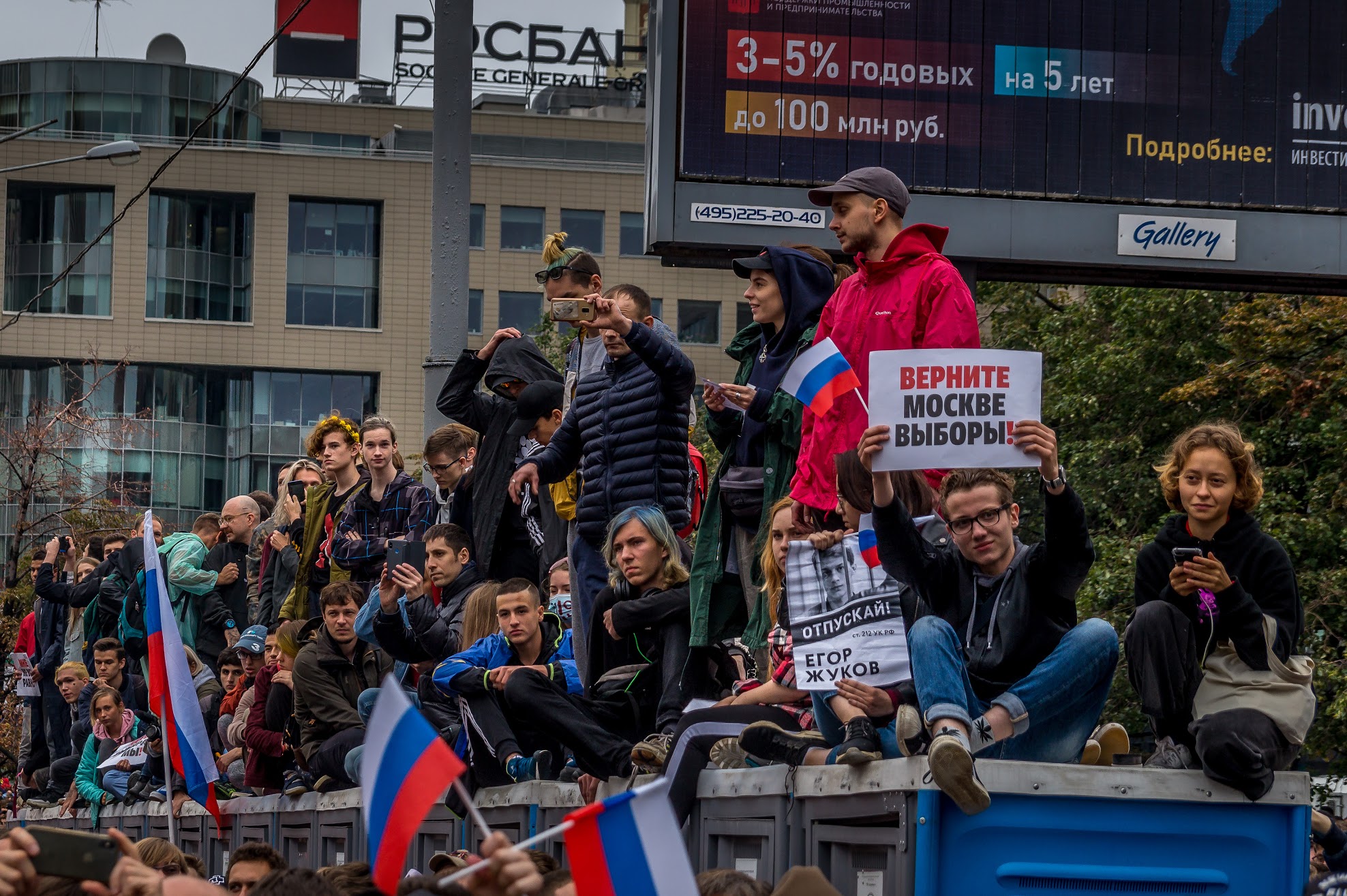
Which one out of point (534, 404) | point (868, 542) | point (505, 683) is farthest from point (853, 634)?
point (534, 404)

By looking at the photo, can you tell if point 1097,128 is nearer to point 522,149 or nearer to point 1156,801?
point 1156,801

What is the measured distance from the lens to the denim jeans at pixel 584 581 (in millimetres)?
9430

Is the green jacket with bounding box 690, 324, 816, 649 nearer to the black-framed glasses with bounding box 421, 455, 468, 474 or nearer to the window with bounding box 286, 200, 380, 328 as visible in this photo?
the black-framed glasses with bounding box 421, 455, 468, 474

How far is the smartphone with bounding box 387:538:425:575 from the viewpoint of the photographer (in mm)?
10016

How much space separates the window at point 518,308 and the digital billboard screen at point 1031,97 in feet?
168

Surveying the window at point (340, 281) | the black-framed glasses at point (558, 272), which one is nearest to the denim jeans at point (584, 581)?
the black-framed glasses at point (558, 272)

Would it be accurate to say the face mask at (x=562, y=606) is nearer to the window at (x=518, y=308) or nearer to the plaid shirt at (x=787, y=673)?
the plaid shirt at (x=787, y=673)

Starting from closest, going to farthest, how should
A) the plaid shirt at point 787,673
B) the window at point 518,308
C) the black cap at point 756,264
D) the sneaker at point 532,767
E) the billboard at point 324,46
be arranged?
the plaid shirt at point 787,673
the black cap at point 756,264
the sneaker at point 532,767
the window at point 518,308
the billboard at point 324,46

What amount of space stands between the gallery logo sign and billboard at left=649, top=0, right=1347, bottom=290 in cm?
2

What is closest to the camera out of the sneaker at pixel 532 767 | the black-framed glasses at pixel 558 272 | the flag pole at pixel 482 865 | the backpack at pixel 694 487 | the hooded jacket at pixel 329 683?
the flag pole at pixel 482 865

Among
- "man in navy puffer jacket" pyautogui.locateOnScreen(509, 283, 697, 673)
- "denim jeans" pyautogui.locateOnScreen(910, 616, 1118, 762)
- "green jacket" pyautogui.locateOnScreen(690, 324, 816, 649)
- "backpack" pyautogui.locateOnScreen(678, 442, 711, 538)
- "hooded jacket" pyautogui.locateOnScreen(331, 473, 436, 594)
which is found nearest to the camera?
"denim jeans" pyautogui.locateOnScreen(910, 616, 1118, 762)

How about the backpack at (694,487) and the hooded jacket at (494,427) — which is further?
the hooded jacket at (494,427)

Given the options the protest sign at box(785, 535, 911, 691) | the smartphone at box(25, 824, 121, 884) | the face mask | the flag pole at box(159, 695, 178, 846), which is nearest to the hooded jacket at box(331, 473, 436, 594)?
the flag pole at box(159, 695, 178, 846)

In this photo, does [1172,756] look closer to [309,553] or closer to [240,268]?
[309,553]
